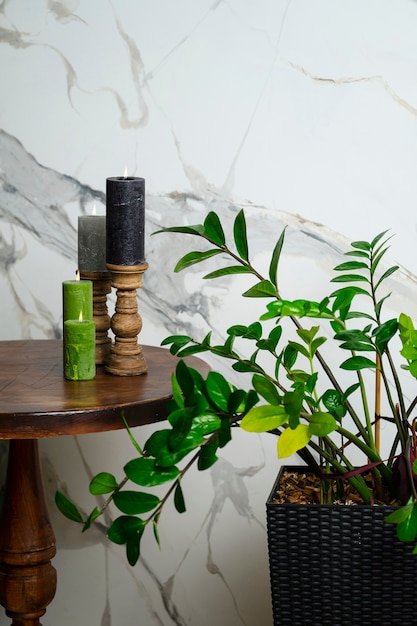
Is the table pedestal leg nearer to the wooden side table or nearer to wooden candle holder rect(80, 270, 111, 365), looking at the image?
the wooden side table

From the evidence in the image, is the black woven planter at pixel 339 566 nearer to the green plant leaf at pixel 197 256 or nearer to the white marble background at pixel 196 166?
the green plant leaf at pixel 197 256

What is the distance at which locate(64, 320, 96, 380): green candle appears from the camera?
4.33ft

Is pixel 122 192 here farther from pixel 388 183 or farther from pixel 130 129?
pixel 388 183

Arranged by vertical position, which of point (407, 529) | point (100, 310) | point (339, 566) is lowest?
point (339, 566)

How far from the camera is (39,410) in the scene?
1161 mm

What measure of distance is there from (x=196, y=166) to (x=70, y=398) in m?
0.65

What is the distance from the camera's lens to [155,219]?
5.79 feet

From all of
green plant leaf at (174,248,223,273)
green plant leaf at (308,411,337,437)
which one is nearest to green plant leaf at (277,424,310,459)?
green plant leaf at (308,411,337,437)

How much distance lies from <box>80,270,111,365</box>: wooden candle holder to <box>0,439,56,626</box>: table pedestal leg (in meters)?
0.18

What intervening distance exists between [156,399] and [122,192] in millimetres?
307

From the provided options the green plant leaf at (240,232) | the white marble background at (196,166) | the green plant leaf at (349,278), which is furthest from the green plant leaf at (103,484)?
the white marble background at (196,166)

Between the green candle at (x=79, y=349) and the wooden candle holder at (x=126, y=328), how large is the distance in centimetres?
5

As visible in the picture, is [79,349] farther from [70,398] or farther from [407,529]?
[407,529]

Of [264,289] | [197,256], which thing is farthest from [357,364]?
[197,256]
